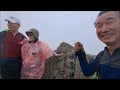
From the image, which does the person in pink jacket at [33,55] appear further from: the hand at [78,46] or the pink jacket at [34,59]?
the hand at [78,46]

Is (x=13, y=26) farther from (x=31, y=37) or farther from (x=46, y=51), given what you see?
(x=46, y=51)

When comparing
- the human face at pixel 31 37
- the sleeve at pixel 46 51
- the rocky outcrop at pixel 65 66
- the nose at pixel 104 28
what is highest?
the nose at pixel 104 28

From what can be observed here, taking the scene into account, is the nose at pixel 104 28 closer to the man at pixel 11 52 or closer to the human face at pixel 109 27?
the human face at pixel 109 27

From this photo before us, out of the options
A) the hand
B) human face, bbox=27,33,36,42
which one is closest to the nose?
the hand

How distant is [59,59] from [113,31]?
0.64 metres

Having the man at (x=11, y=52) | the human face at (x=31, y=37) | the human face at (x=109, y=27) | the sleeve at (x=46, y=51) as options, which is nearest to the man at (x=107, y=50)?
the human face at (x=109, y=27)

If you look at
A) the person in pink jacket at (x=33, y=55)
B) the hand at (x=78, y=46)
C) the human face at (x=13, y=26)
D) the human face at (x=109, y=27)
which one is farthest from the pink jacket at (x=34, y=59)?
the human face at (x=109, y=27)

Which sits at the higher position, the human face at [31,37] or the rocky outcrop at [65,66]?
the human face at [31,37]

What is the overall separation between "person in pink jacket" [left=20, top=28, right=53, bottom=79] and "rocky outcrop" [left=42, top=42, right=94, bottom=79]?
7 cm

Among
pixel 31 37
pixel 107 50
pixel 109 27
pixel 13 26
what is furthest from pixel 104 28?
pixel 13 26

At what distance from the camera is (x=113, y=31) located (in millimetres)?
2629

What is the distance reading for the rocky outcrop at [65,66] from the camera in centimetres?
267
